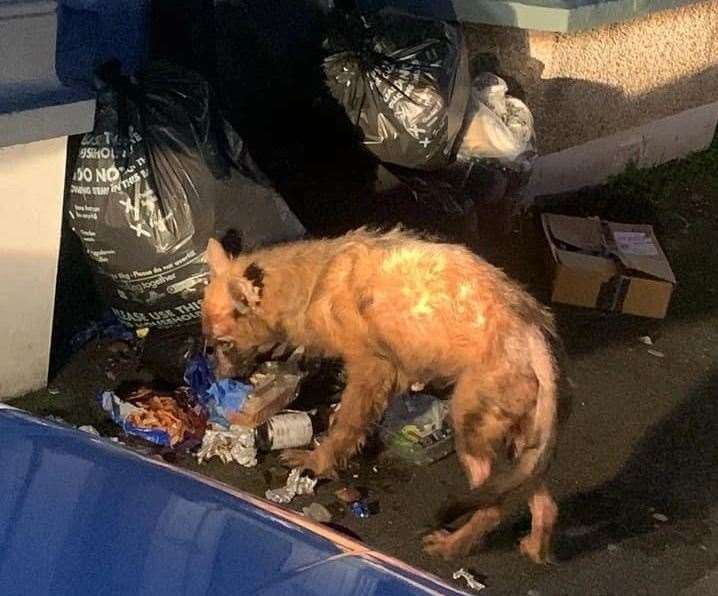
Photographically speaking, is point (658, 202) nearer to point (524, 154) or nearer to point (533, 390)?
point (524, 154)

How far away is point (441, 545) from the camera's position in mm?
3561

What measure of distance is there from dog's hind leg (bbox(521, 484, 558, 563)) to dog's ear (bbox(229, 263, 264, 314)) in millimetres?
1185

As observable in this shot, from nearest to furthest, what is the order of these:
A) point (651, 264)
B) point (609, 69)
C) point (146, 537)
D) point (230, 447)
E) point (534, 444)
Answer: point (146, 537) → point (534, 444) → point (230, 447) → point (651, 264) → point (609, 69)

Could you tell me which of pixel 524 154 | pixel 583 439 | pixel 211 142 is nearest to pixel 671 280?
pixel 524 154

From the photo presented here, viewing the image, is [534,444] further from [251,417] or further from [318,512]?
[251,417]

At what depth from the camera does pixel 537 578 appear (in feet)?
11.7

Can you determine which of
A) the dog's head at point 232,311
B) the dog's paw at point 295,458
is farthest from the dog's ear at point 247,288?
the dog's paw at point 295,458

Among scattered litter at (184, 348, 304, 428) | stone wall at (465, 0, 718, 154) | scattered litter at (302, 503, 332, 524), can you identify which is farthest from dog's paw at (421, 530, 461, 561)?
stone wall at (465, 0, 718, 154)

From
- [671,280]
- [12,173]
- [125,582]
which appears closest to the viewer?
[125,582]

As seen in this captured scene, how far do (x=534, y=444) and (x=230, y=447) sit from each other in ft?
3.62

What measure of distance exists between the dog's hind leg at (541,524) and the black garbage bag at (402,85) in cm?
194

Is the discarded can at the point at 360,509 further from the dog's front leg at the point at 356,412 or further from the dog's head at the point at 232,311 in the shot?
the dog's head at the point at 232,311

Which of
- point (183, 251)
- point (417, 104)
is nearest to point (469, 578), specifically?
A: point (183, 251)

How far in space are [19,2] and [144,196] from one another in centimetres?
79
